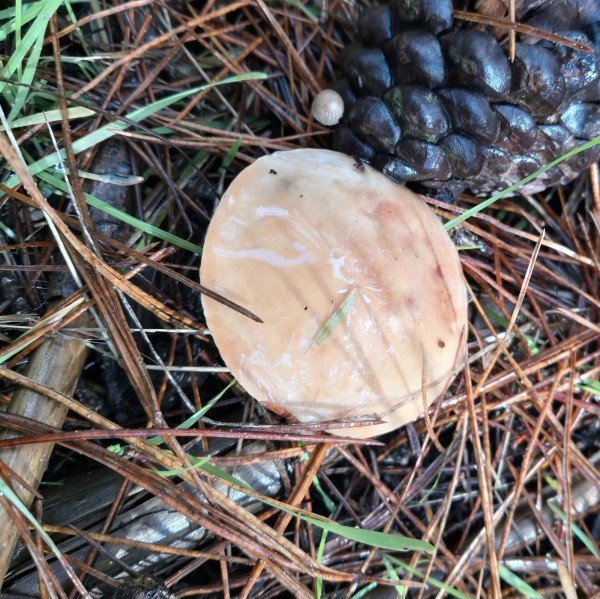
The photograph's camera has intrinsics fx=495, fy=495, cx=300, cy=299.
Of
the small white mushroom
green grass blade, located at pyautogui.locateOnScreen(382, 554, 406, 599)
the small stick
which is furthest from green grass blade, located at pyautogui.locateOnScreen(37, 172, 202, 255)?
green grass blade, located at pyautogui.locateOnScreen(382, 554, 406, 599)

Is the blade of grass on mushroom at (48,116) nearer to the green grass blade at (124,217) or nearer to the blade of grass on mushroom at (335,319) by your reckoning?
the green grass blade at (124,217)

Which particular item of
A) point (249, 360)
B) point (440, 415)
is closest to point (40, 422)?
point (249, 360)

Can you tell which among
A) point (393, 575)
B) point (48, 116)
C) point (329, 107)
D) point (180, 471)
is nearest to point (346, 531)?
point (393, 575)

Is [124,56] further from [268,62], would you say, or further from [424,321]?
[424,321]

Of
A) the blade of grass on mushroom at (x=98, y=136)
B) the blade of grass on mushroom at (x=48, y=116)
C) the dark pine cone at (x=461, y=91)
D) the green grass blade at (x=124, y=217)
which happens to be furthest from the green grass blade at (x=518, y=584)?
the blade of grass on mushroom at (x=48, y=116)

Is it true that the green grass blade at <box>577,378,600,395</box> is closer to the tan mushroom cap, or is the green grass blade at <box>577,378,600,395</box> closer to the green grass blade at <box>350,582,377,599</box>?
the tan mushroom cap
